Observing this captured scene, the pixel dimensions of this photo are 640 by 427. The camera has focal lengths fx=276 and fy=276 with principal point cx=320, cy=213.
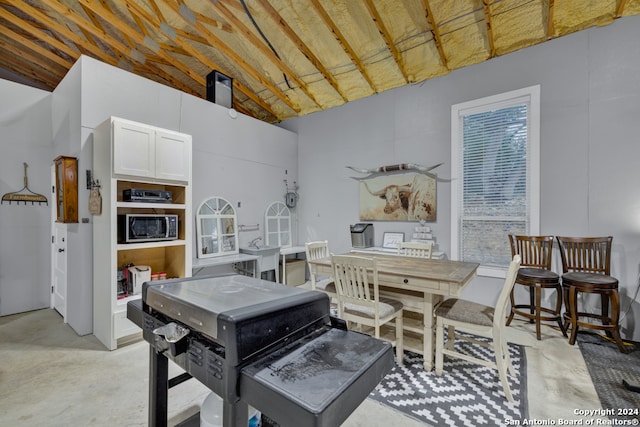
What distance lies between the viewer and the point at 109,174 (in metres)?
2.85

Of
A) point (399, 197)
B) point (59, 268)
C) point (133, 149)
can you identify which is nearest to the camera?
point (133, 149)

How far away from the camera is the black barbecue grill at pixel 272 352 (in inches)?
30.0

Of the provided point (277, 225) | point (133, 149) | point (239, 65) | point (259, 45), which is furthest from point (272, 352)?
point (239, 65)

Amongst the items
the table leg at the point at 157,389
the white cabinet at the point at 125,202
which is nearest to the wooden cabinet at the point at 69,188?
the white cabinet at the point at 125,202

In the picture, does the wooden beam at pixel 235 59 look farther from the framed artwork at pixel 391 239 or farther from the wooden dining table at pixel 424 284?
the wooden dining table at pixel 424 284

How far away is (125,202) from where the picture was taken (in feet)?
9.79

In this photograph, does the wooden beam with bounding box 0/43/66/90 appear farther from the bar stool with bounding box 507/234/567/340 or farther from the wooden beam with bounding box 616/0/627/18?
the wooden beam with bounding box 616/0/627/18

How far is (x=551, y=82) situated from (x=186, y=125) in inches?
197

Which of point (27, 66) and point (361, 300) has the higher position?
point (27, 66)

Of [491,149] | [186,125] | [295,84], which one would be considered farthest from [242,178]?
[491,149]

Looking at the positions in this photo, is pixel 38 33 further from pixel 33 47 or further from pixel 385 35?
pixel 385 35

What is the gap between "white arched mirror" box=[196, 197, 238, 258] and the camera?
4.41 m

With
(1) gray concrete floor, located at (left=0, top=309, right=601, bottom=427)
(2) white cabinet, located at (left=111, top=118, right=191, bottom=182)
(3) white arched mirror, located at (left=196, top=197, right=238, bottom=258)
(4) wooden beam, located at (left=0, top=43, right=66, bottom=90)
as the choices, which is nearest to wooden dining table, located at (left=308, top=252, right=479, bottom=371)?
(1) gray concrete floor, located at (left=0, top=309, right=601, bottom=427)

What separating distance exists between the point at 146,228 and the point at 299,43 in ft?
10.9
